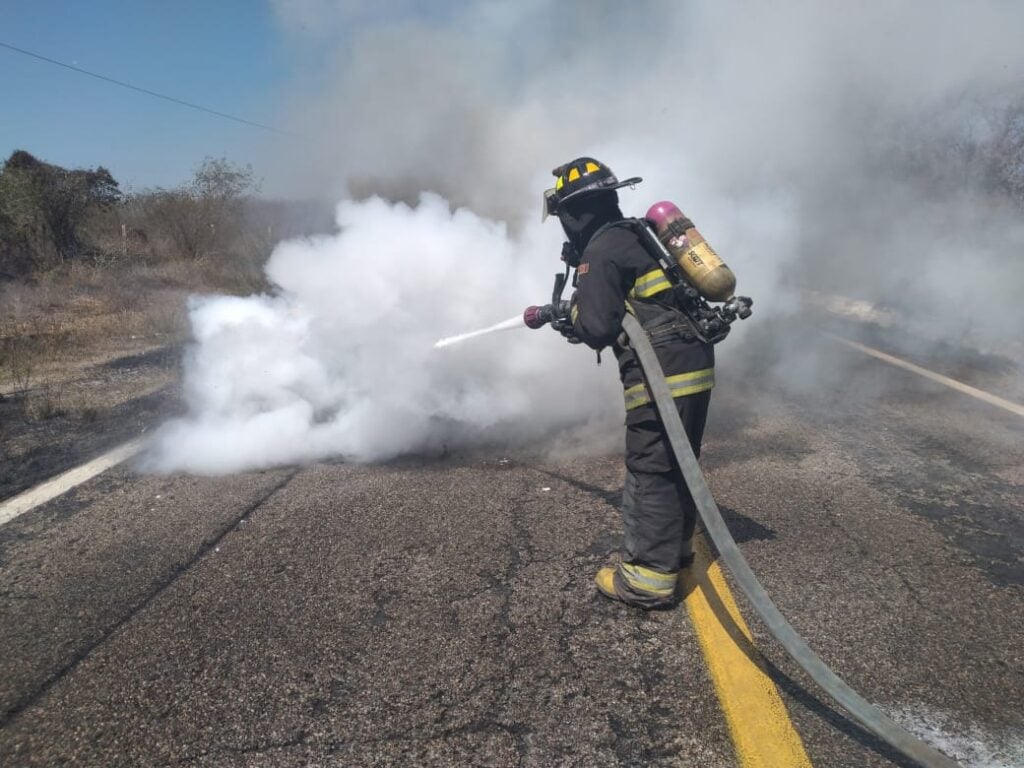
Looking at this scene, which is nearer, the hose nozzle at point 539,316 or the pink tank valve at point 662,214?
the pink tank valve at point 662,214

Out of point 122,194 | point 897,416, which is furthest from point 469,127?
point 122,194

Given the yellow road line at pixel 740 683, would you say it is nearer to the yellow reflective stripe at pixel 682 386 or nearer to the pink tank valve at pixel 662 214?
the yellow reflective stripe at pixel 682 386

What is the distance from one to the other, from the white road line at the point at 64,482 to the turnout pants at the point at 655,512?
348 cm

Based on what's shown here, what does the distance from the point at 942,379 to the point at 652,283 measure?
488 cm

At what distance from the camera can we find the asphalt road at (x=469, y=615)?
2180 millimetres

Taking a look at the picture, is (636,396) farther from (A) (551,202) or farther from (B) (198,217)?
(B) (198,217)

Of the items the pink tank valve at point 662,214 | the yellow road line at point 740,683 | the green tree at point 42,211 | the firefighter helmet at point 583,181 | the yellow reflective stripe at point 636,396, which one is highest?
the green tree at point 42,211

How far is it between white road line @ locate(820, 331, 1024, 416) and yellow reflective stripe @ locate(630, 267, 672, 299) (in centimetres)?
407

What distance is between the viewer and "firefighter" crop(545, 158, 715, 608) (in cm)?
288

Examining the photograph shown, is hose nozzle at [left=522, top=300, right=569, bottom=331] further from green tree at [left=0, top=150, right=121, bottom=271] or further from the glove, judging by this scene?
green tree at [left=0, top=150, right=121, bottom=271]

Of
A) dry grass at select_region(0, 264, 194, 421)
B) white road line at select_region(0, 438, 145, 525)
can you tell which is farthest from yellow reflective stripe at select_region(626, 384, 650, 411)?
dry grass at select_region(0, 264, 194, 421)

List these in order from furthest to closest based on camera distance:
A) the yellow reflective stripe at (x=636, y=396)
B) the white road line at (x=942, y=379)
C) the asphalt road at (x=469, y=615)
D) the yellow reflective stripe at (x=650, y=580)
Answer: the white road line at (x=942, y=379) → the yellow reflective stripe at (x=636, y=396) → the yellow reflective stripe at (x=650, y=580) → the asphalt road at (x=469, y=615)

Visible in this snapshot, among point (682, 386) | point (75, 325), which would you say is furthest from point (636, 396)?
point (75, 325)

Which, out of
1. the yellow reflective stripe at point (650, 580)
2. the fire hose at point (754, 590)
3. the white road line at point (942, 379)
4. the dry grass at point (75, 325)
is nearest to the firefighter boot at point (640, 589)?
the yellow reflective stripe at point (650, 580)
